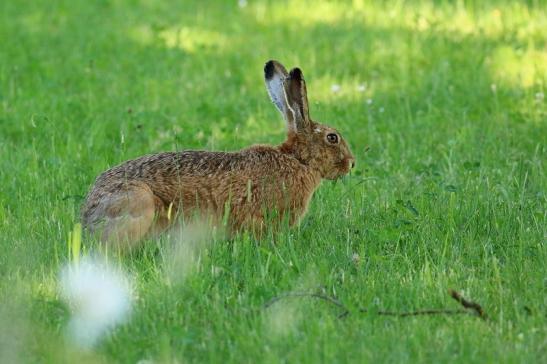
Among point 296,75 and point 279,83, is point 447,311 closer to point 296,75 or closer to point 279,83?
point 296,75

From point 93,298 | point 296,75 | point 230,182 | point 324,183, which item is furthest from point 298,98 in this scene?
point 93,298

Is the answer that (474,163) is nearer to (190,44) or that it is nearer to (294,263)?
(294,263)

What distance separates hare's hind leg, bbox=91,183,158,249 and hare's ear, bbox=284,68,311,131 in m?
1.27

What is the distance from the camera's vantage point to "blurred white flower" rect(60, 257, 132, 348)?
4.70m

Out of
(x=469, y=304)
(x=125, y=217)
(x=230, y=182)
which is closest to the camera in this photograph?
(x=469, y=304)

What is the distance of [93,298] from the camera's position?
16.4 ft

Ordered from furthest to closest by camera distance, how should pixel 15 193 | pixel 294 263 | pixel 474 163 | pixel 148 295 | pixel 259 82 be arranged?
pixel 259 82
pixel 474 163
pixel 15 193
pixel 294 263
pixel 148 295

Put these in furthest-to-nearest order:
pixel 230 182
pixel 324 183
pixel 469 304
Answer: pixel 324 183 → pixel 230 182 → pixel 469 304

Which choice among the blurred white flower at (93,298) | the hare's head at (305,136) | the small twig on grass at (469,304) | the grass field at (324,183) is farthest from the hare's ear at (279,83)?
the small twig on grass at (469,304)

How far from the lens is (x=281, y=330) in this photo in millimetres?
4586

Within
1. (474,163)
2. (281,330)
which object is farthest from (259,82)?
(281,330)

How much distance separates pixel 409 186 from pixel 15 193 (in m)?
2.58

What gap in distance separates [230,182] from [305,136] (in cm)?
73

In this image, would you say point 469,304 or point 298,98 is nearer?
point 469,304
